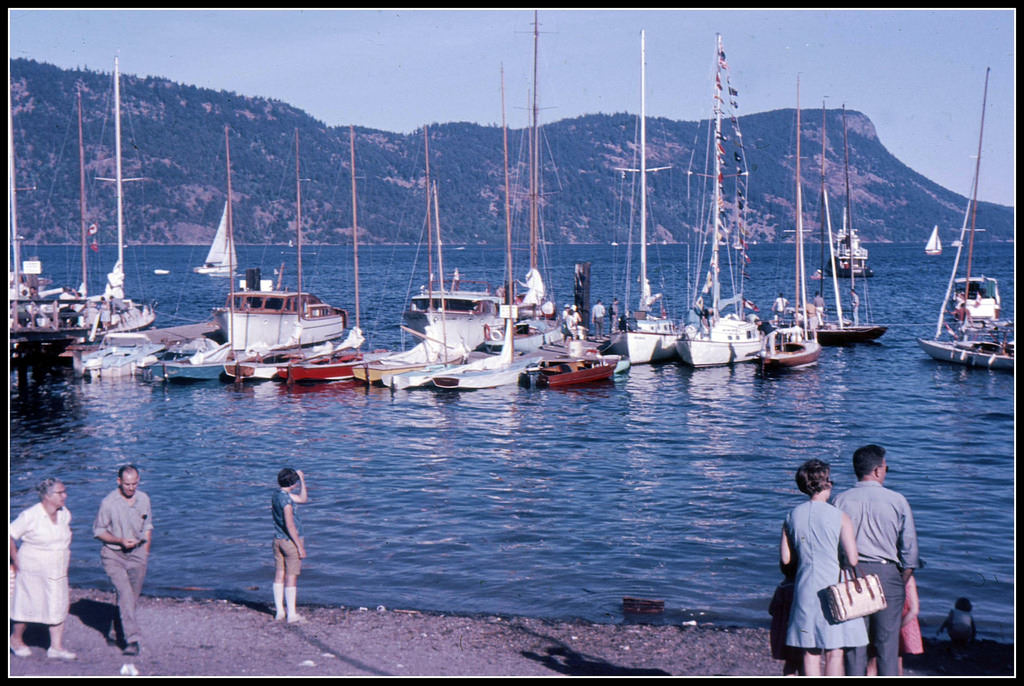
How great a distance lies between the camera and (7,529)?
29.4 feet

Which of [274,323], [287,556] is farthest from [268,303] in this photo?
[287,556]

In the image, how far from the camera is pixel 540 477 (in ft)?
74.2

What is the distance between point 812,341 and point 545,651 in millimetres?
33997

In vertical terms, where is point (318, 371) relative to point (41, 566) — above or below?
below

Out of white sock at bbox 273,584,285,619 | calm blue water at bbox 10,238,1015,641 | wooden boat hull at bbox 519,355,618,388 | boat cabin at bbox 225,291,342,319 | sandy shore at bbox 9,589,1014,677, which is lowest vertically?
calm blue water at bbox 10,238,1015,641

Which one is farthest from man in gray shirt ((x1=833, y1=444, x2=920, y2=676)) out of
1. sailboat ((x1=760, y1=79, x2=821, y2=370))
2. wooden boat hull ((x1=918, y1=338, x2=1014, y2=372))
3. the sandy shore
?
wooden boat hull ((x1=918, y1=338, x2=1014, y2=372))

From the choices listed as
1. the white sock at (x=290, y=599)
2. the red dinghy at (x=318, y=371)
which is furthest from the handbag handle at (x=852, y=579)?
the red dinghy at (x=318, y=371)

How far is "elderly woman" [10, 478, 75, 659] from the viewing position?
880cm

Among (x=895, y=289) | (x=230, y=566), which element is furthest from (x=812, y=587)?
(x=895, y=289)

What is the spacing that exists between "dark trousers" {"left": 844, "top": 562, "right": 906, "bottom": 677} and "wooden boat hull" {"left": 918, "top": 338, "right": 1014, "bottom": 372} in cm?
3476

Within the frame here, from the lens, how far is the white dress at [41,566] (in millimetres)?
8828

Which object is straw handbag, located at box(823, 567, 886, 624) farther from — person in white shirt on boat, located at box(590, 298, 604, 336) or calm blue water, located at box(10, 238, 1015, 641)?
person in white shirt on boat, located at box(590, 298, 604, 336)

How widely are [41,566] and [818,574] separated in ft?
21.9

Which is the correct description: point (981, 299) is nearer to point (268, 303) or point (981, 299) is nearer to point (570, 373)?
point (570, 373)
